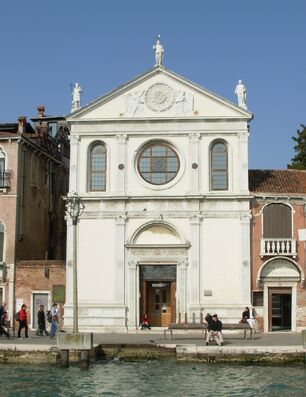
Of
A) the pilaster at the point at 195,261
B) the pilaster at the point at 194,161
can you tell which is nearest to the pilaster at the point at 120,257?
the pilaster at the point at 195,261

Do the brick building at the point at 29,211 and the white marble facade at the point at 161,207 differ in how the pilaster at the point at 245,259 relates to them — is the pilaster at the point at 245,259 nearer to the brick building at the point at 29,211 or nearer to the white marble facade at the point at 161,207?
the white marble facade at the point at 161,207

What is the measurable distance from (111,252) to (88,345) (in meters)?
10.7

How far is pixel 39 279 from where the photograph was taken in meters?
36.7

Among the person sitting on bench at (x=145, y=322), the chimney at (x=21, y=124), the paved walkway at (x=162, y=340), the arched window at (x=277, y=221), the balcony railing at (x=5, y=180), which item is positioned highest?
the chimney at (x=21, y=124)

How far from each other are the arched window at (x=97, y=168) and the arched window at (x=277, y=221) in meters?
8.25

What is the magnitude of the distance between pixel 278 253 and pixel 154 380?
14143mm

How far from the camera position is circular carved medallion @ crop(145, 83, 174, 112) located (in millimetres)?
36625

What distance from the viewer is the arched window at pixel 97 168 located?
36.7m

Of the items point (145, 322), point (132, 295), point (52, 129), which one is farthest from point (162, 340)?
point (52, 129)

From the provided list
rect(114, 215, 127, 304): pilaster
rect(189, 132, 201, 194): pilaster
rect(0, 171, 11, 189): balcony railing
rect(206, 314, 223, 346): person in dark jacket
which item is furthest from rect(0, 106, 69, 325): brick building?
rect(206, 314, 223, 346): person in dark jacket

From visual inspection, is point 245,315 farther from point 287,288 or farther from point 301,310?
point 301,310

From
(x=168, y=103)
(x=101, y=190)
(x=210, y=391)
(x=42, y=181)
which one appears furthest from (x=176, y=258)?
(x=210, y=391)

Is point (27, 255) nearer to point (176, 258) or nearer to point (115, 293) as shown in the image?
point (115, 293)

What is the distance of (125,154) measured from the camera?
3644 centimetres
